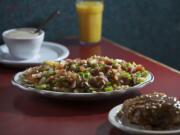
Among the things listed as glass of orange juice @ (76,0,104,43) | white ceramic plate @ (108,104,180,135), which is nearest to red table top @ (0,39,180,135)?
white ceramic plate @ (108,104,180,135)

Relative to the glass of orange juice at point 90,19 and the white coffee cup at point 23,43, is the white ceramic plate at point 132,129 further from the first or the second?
the glass of orange juice at point 90,19

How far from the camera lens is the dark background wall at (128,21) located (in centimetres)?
193

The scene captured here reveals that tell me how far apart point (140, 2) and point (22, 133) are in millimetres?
1134

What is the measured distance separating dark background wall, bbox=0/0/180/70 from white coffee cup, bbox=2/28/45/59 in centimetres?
24

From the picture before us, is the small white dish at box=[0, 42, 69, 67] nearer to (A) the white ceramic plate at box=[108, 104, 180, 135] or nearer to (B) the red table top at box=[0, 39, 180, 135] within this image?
(B) the red table top at box=[0, 39, 180, 135]

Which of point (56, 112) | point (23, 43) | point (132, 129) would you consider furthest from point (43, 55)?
point (132, 129)

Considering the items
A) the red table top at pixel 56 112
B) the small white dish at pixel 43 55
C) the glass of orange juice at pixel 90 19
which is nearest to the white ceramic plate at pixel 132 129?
the red table top at pixel 56 112

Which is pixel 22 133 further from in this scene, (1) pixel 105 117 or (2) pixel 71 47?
(2) pixel 71 47

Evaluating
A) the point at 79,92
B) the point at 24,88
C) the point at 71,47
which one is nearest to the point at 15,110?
the point at 24,88

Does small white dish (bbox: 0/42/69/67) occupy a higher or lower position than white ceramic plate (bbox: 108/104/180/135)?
lower

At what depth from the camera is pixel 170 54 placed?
91.4 inches

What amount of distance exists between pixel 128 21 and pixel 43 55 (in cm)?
A: 55

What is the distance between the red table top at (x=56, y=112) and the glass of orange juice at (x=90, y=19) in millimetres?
373

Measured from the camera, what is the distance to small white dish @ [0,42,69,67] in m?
1.64
